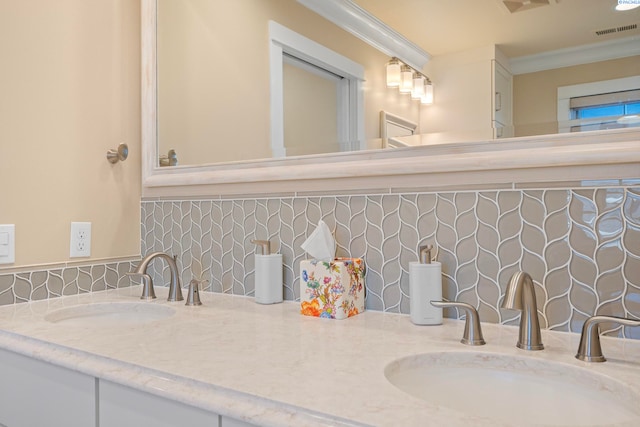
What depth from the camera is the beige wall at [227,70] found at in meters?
1.27

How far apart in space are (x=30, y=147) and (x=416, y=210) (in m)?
1.05

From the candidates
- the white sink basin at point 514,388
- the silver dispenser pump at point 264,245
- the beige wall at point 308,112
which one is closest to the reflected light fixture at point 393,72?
the beige wall at point 308,112

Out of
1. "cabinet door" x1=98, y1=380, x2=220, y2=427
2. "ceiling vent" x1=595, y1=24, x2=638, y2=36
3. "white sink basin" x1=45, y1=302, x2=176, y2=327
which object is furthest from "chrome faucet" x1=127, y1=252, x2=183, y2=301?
"ceiling vent" x1=595, y1=24, x2=638, y2=36

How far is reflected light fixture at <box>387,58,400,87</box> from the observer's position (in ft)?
3.82

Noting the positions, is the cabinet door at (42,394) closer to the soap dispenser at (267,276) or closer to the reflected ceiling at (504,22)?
the soap dispenser at (267,276)

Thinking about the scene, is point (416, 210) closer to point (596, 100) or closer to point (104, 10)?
point (596, 100)

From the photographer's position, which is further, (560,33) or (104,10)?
(104,10)

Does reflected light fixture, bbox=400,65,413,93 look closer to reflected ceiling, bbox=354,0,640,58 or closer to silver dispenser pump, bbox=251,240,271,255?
reflected ceiling, bbox=354,0,640,58

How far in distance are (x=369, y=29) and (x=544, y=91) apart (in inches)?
17.7

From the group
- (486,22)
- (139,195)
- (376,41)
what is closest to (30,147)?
(139,195)

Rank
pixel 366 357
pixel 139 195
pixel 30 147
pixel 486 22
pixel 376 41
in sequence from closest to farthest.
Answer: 1. pixel 366 357
2. pixel 486 22
3. pixel 376 41
4. pixel 30 147
5. pixel 139 195

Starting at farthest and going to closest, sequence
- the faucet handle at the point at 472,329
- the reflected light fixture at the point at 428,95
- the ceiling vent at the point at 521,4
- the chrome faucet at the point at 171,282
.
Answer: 1. the chrome faucet at the point at 171,282
2. the reflected light fixture at the point at 428,95
3. the ceiling vent at the point at 521,4
4. the faucet handle at the point at 472,329

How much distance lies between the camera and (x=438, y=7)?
1.12 meters

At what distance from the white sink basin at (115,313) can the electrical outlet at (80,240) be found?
203mm
